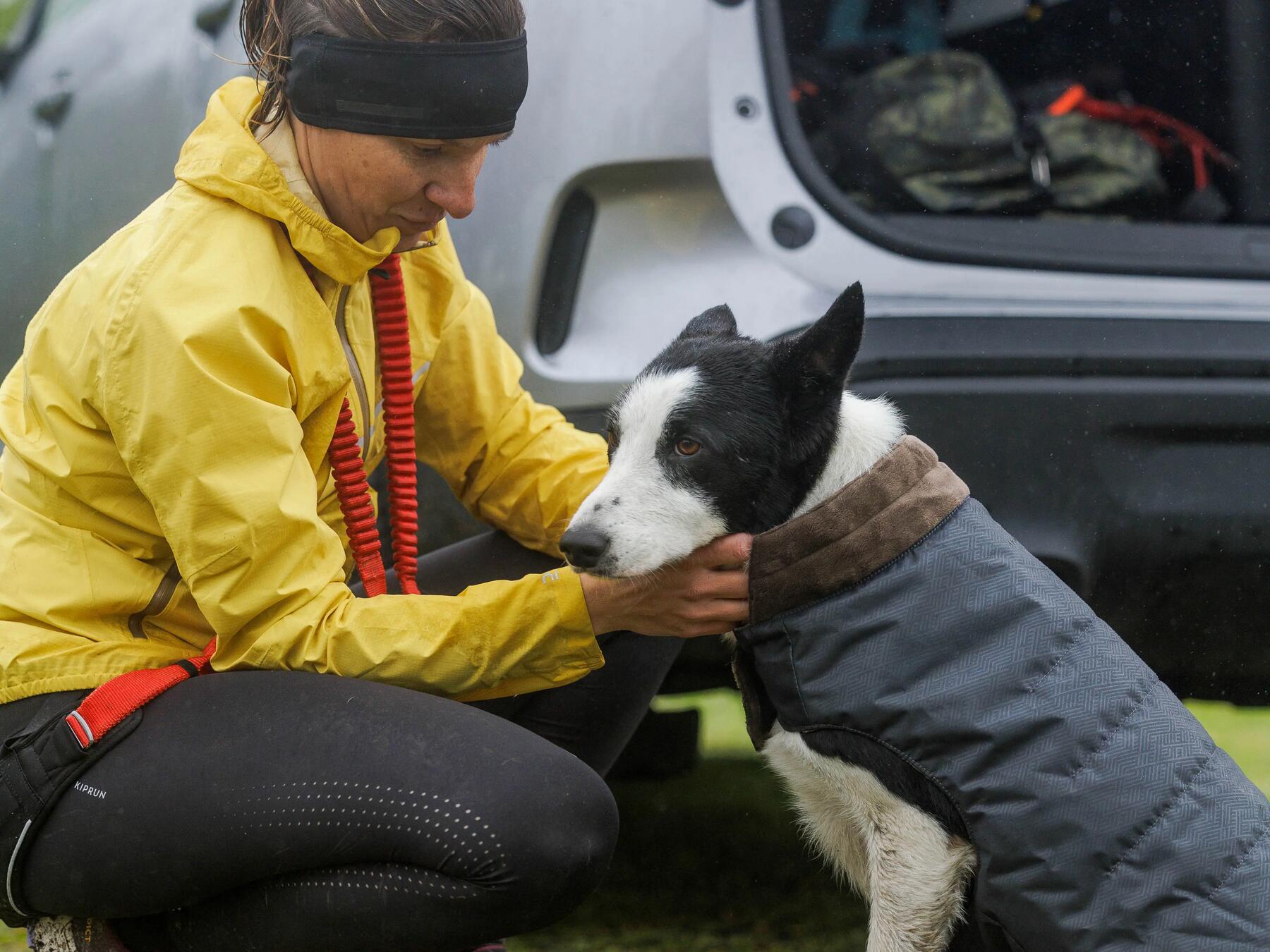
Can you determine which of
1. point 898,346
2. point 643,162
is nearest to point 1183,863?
point 898,346

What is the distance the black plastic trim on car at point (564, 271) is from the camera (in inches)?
103

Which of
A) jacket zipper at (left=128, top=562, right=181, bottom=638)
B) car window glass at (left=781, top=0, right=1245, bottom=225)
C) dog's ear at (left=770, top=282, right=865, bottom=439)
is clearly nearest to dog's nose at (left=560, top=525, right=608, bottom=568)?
dog's ear at (left=770, top=282, right=865, bottom=439)

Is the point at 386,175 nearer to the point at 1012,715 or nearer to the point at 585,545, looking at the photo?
the point at 585,545

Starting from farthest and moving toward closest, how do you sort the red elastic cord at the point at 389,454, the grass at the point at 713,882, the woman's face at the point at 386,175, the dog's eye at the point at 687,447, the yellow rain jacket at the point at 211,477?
the grass at the point at 713,882, the red elastic cord at the point at 389,454, the dog's eye at the point at 687,447, the woman's face at the point at 386,175, the yellow rain jacket at the point at 211,477

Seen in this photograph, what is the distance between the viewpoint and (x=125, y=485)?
1.97 m

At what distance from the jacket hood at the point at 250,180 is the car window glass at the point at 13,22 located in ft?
4.36

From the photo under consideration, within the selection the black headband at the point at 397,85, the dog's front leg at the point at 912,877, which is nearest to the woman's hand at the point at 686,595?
the dog's front leg at the point at 912,877

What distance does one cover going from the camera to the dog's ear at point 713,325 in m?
2.28

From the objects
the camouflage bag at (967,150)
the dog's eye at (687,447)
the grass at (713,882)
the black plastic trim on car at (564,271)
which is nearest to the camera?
the dog's eye at (687,447)

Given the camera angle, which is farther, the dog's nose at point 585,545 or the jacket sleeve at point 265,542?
the dog's nose at point 585,545

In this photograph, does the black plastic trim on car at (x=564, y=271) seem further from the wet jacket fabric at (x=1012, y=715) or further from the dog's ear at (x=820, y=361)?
the wet jacket fabric at (x=1012, y=715)

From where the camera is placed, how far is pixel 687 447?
2.09 metres

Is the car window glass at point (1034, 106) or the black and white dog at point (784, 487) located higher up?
the car window glass at point (1034, 106)

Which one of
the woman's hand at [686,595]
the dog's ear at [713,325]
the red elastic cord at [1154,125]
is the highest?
the red elastic cord at [1154,125]
